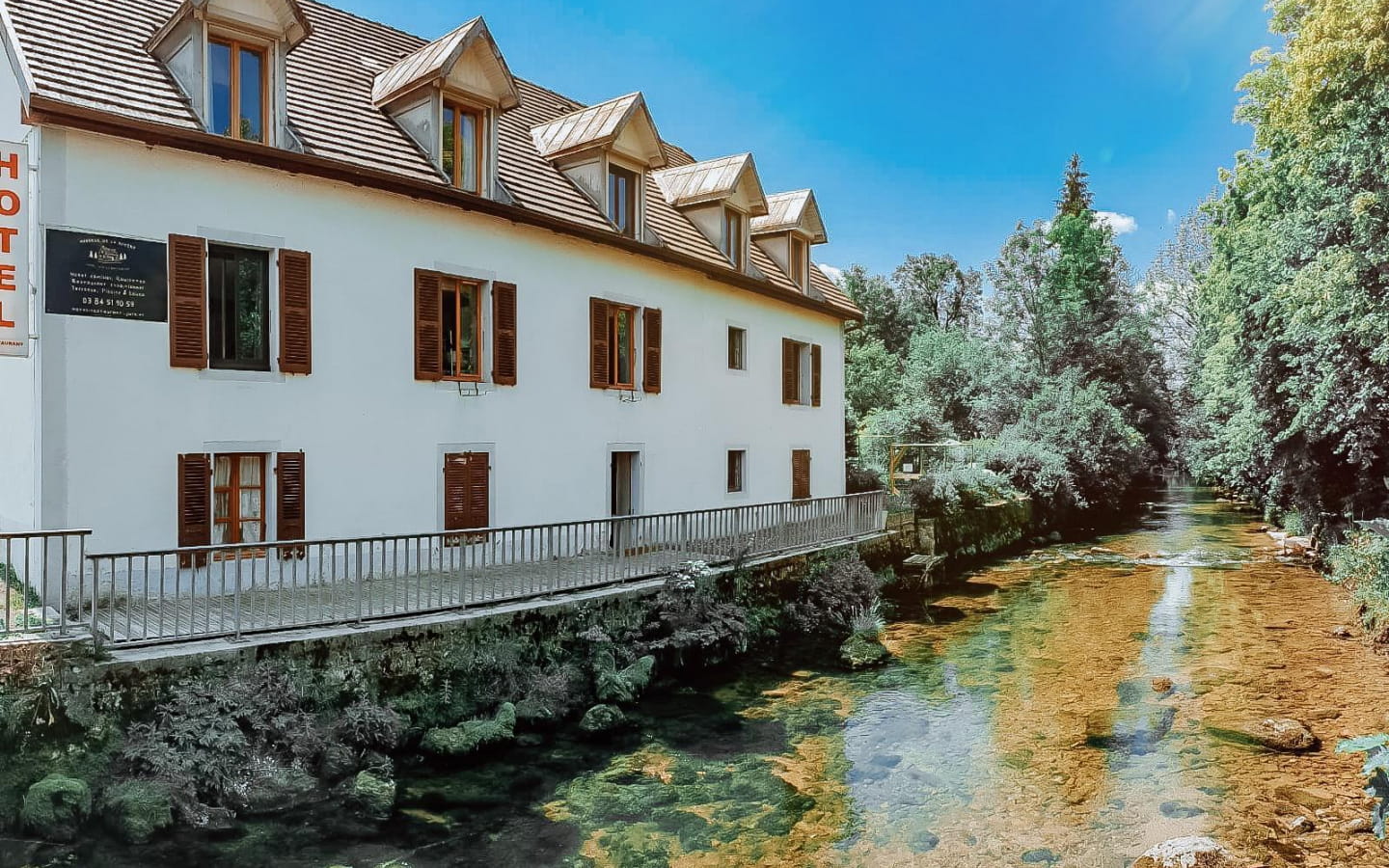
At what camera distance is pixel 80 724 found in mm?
8648

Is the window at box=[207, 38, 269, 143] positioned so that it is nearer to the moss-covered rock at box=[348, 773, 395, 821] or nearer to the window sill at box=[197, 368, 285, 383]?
the window sill at box=[197, 368, 285, 383]

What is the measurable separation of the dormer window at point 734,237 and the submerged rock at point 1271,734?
14.5m

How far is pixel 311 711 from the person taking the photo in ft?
33.5

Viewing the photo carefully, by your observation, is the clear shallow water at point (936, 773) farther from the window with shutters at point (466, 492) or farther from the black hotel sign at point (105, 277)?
the black hotel sign at point (105, 277)

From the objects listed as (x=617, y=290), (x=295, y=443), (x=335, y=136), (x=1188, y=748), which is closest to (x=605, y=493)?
(x=617, y=290)

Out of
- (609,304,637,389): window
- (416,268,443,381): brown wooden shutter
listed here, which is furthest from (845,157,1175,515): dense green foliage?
(416,268,443,381): brown wooden shutter

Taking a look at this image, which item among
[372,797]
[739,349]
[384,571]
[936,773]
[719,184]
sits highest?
[719,184]

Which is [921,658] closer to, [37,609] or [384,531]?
[384,531]

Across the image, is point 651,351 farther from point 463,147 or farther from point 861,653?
point 861,653

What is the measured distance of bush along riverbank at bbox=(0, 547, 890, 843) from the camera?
8.44 meters

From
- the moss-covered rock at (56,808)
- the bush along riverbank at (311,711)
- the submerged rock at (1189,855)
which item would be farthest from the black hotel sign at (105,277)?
the submerged rock at (1189,855)

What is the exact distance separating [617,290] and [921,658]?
31.9ft

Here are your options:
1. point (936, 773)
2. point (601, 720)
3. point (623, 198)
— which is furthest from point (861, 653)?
point (623, 198)

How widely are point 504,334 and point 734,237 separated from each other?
8639 millimetres
